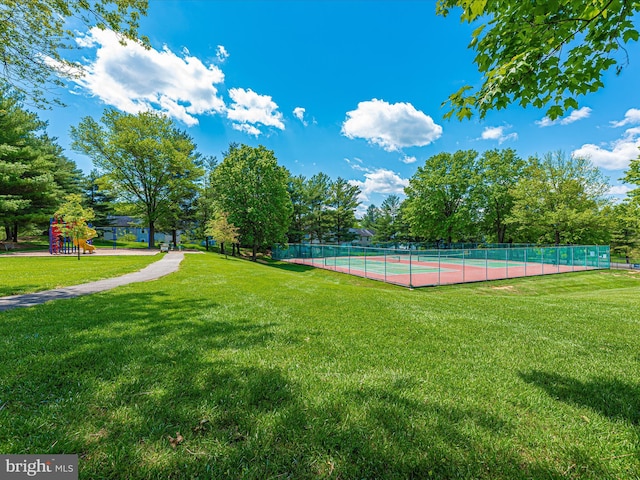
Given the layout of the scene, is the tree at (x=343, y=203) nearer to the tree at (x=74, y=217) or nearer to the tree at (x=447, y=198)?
the tree at (x=447, y=198)

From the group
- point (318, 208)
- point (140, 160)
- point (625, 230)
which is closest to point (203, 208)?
point (140, 160)

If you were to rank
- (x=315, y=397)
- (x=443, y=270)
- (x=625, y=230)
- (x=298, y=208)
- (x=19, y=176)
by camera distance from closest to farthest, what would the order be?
(x=315, y=397) < (x=19, y=176) < (x=443, y=270) < (x=625, y=230) < (x=298, y=208)

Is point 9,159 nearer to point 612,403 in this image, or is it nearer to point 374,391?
point 374,391

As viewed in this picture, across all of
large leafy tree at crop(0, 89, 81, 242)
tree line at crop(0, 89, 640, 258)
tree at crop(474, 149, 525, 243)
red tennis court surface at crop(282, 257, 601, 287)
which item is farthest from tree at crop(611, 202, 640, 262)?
large leafy tree at crop(0, 89, 81, 242)

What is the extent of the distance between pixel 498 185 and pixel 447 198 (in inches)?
282

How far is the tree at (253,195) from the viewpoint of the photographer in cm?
2880

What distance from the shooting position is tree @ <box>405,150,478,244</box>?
40812 mm

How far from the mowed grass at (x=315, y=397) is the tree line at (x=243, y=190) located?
71.8 ft

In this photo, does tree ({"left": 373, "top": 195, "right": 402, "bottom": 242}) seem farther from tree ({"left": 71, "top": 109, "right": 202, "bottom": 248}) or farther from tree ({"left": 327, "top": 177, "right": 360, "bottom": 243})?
tree ({"left": 71, "top": 109, "right": 202, "bottom": 248})

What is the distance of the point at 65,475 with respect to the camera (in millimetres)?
1723

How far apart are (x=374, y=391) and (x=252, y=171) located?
1170 inches

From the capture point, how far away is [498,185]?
131 ft

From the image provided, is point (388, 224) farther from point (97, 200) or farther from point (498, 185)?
point (97, 200)

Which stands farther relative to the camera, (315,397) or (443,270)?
(443,270)
